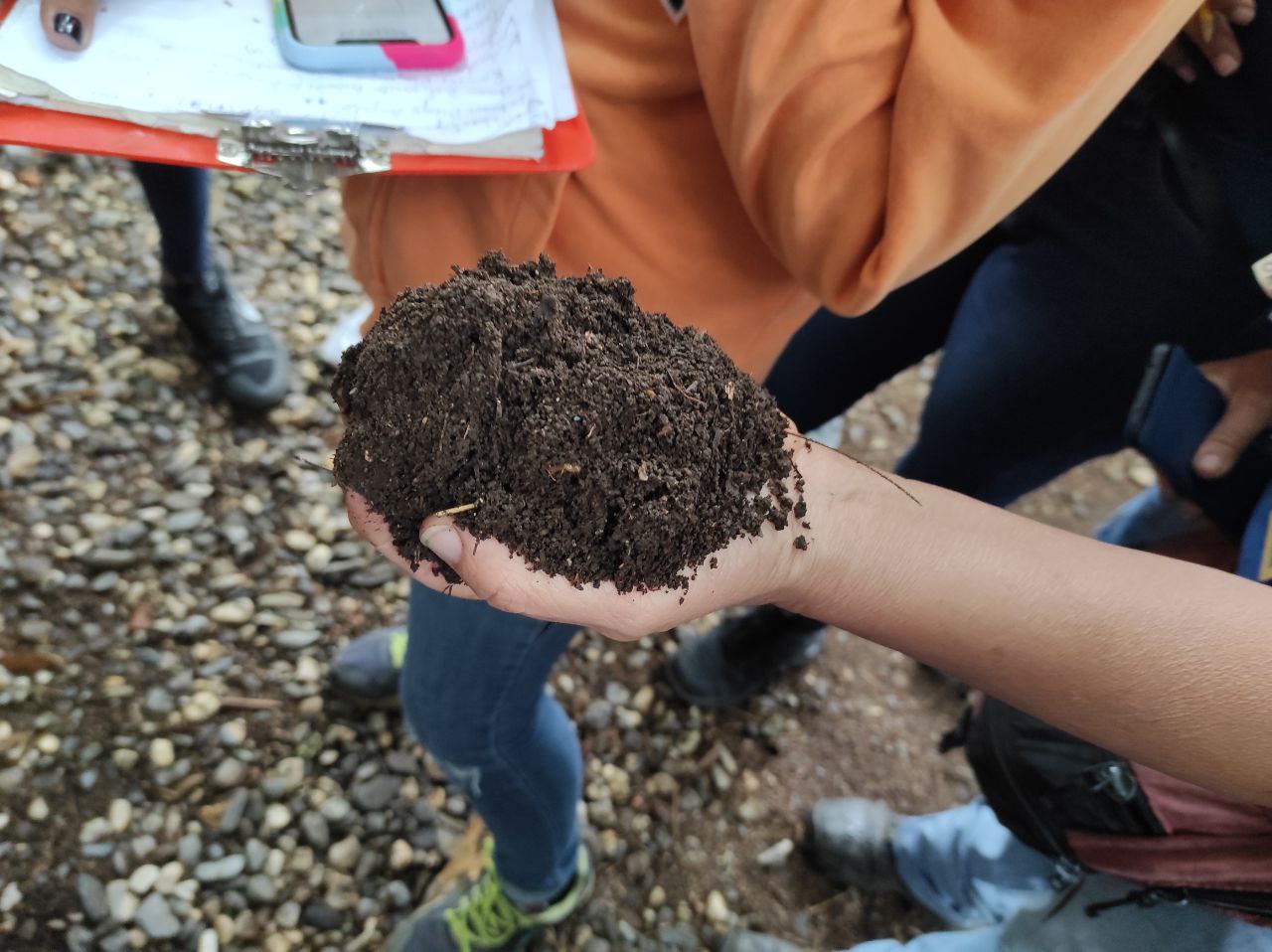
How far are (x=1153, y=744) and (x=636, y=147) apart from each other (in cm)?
83

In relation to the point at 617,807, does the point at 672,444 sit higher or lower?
higher

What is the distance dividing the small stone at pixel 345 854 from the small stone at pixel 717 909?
0.77 metres

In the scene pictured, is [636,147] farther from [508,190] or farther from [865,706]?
[865,706]

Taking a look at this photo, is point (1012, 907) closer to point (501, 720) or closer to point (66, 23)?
point (501, 720)

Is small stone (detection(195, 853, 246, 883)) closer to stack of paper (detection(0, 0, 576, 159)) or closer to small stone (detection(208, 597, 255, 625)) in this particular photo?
small stone (detection(208, 597, 255, 625))

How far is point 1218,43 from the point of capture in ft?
3.58

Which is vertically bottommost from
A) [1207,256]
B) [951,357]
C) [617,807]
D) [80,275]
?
[617,807]

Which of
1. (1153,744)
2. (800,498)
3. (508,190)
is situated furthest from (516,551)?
(1153,744)

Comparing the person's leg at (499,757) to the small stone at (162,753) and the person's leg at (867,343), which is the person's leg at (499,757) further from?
the person's leg at (867,343)

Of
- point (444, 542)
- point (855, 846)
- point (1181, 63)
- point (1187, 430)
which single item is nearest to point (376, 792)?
point (855, 846)

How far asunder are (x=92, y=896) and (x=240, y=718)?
15.6 inches

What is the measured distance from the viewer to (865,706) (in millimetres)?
2240

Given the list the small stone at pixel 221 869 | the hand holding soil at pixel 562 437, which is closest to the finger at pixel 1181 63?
the hand holding soil at pixel 562 437

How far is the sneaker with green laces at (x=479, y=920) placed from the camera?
5.08 feet
